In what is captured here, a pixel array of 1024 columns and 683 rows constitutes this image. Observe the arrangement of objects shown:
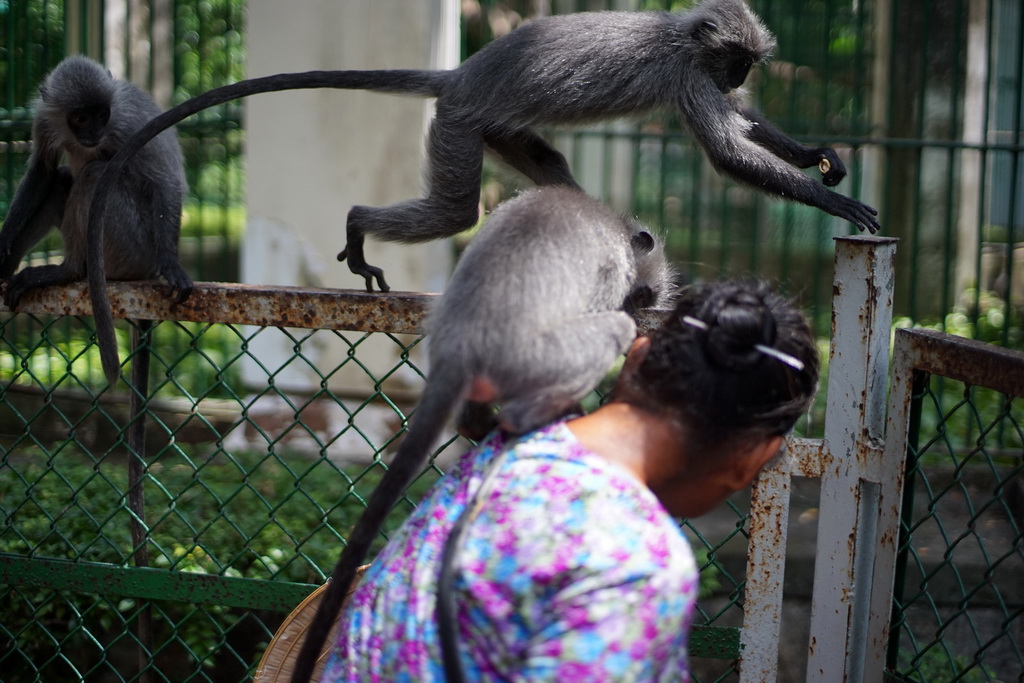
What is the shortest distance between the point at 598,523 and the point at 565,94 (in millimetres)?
2828

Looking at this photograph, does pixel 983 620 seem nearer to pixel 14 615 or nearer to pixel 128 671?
pixel 128 671

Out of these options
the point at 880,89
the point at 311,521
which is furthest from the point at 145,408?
the point at 880,89

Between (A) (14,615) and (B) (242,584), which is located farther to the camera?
(A) (14,615)

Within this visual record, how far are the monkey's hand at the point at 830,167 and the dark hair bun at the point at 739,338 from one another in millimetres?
2382

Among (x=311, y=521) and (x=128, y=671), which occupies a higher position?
(x=311, y=521)

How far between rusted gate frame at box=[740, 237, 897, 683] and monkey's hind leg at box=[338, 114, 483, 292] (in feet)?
6.96

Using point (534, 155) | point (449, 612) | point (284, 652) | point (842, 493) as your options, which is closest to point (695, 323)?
point (449, 612)

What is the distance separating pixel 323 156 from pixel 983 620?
407 centimetres

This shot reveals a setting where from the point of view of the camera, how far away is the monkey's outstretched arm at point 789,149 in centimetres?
368

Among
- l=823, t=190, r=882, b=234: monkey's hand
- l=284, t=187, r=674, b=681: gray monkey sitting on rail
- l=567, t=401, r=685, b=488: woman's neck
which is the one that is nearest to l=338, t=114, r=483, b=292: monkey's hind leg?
l=823, t=190, r=882, b=234: monkey's hand

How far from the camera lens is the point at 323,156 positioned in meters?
5.82

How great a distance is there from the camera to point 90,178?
397cm

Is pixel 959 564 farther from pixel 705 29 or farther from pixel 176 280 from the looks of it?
pixel 176 280

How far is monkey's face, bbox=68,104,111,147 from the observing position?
398cm
